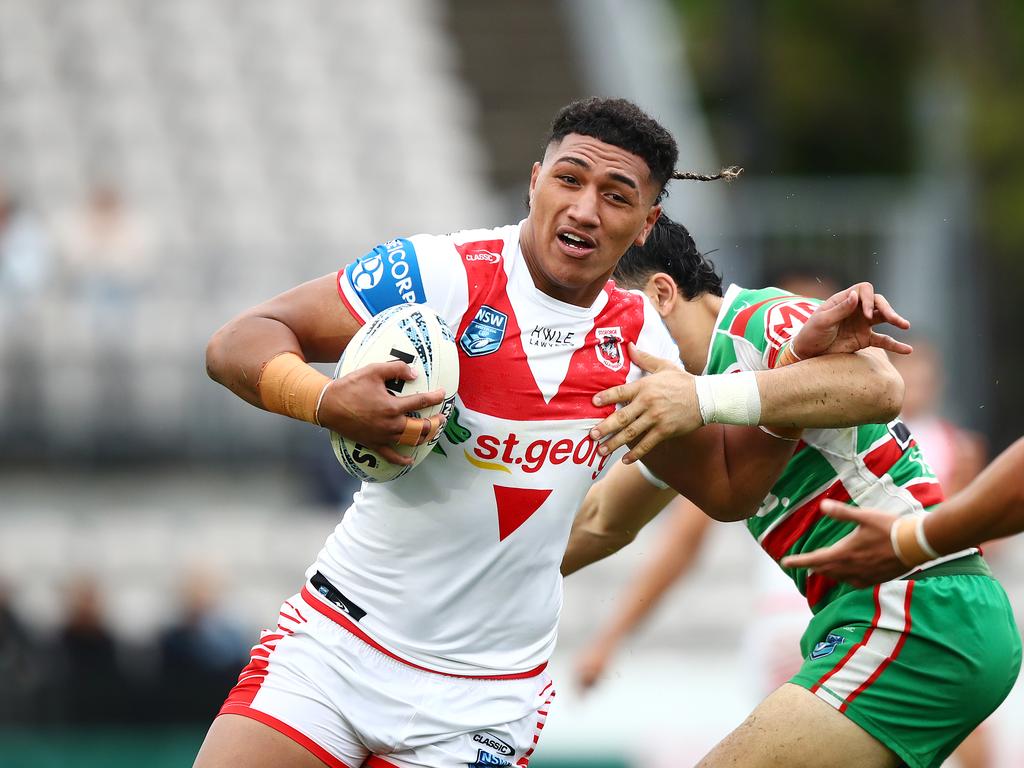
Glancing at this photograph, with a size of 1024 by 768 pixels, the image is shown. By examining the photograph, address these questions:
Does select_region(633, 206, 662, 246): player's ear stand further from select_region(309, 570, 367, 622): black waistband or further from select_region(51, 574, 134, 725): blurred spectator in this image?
select_region(51, 574, 134, 725): blurred spectator

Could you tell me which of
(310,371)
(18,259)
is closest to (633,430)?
(310,371)

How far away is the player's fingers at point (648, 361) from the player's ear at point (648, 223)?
0.32 metres

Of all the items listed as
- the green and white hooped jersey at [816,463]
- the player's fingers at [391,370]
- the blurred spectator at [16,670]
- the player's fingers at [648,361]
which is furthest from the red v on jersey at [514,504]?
the blurred spectator at [16,670]

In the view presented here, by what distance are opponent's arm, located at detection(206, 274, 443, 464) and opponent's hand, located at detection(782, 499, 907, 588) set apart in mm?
1085

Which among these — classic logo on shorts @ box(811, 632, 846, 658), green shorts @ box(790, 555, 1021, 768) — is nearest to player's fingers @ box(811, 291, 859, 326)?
green shorts @ box(790, 555, 1021, 768)

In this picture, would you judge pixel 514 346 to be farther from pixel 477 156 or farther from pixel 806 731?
pixel 477 156

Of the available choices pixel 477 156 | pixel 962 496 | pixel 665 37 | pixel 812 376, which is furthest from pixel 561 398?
pixel 665 37

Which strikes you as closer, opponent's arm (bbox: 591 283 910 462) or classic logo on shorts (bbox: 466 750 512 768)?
opponent's arm (bbox: 591 283 910 462)

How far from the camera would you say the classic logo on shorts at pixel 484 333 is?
14.4 feet

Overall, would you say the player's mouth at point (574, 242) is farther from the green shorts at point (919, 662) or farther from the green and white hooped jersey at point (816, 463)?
the green shorts at point (919, 662)

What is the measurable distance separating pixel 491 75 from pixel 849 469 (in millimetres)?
14233

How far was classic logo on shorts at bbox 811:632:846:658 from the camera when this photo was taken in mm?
4648

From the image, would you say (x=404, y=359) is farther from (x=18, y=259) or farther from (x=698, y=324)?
(x=18, y=259)

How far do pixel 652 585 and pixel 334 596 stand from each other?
2209mm
